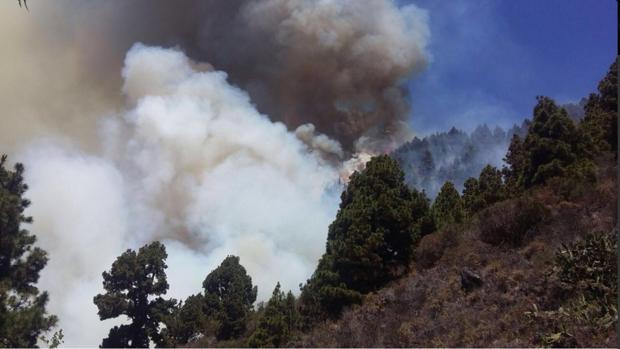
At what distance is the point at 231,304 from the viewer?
34875mm

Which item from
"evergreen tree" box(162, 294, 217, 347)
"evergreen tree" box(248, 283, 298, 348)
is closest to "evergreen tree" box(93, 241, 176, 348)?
"evergreen tree" box(162, 294, 217, 347)

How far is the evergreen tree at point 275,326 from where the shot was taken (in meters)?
20.4

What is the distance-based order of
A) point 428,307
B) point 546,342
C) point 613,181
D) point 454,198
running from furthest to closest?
point 454,198
point 613,181
point 428,307
point 546,342

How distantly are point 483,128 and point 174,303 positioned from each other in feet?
541

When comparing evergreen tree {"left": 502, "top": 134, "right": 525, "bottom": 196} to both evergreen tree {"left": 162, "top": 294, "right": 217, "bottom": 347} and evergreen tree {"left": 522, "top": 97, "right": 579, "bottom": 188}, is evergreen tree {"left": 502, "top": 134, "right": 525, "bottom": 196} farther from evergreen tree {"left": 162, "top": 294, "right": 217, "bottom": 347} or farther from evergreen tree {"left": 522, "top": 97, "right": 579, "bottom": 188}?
evergreen tree {"left": 162, "top": 294, "right": 217, "bottom": 347}

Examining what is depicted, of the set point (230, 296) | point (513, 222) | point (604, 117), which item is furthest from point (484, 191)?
point (230, 296)

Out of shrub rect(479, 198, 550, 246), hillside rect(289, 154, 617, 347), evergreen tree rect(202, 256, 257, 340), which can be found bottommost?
hillside rect(289, 154, 617, 347)

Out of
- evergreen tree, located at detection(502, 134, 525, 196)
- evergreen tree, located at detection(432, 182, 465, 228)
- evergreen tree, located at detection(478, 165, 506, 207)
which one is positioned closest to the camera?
evergreen tree, located at detection(478, 165, 506, 207)

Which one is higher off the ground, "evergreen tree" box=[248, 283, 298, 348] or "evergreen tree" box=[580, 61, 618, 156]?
"evergreen tree" box=[580, 61, 618, 156]

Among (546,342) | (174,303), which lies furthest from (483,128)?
(546,342)

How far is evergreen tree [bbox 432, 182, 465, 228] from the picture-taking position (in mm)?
25264

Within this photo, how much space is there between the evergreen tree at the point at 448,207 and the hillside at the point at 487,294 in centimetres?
321

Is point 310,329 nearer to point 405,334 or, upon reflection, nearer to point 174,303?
point 405,334

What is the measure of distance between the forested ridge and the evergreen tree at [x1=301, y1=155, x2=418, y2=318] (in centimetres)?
5
